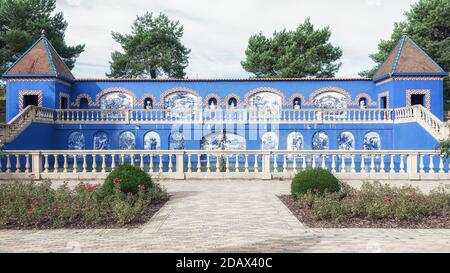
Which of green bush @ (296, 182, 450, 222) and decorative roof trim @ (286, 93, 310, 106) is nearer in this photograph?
green bush @ (296, 182, 450, 222)

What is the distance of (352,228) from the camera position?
28.0 ft

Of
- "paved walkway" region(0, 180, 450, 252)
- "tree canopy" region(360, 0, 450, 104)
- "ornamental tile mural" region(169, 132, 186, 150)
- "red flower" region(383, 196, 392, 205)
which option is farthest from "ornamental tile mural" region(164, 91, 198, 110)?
"red flower" region(383, 196, 392, 205)

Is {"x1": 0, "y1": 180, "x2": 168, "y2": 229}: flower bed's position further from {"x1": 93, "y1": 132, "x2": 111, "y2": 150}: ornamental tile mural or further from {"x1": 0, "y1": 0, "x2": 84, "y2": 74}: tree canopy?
{"x1": 0, "y1": 0, "x2": 84, "y2": 74}: tree canopy

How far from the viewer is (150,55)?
4462 cm

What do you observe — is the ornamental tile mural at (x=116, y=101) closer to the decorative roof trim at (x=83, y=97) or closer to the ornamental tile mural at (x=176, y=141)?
the decorative roof trim at (x=83, y=97)

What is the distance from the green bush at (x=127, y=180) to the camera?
11.3 metres

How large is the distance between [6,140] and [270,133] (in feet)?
54.7

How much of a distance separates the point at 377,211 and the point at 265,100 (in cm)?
2305

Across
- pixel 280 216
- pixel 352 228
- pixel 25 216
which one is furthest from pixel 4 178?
pixel 352 228

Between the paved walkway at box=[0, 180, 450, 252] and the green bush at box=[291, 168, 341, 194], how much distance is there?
1.20 meters

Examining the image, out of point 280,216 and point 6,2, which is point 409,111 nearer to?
point 280,216

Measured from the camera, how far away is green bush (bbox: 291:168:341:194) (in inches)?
445

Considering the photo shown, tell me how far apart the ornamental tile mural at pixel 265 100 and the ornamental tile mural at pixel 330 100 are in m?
2.81

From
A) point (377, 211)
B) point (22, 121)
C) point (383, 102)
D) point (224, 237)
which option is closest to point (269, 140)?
point (383, 102)
